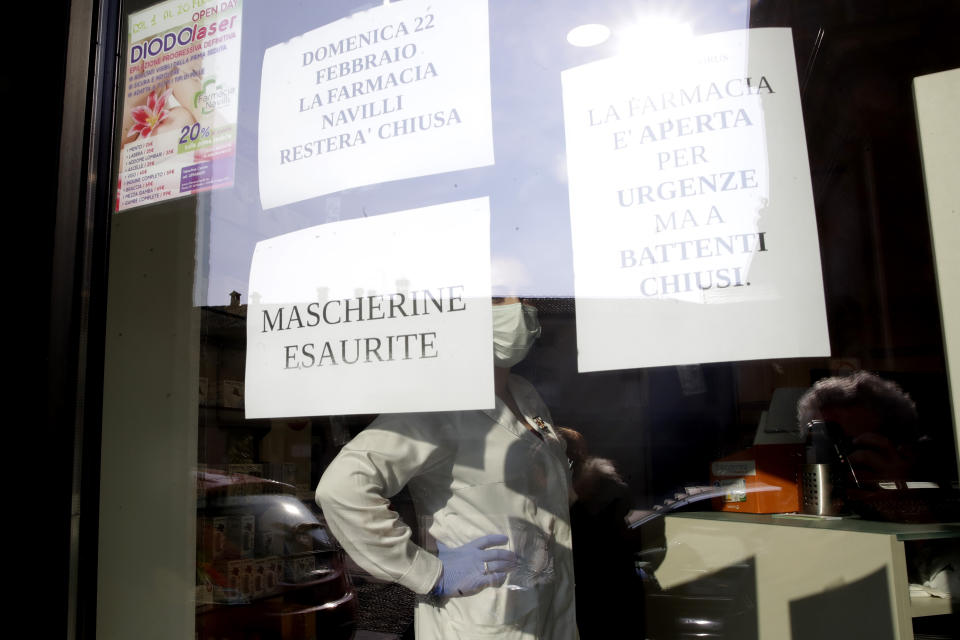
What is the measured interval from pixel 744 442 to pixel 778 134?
0.91 m

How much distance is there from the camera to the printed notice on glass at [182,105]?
970 millimetres

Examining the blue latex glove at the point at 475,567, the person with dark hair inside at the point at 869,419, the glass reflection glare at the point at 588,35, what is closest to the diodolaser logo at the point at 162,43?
the glass reflection glare at the point at 588,35

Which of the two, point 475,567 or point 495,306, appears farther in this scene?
point 475,567

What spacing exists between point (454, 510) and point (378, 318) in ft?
1.19

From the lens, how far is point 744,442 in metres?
1.41

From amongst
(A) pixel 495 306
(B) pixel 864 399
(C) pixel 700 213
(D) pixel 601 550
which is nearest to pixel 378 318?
(A) pixel 495 306

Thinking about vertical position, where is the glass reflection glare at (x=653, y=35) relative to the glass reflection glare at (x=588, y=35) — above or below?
below

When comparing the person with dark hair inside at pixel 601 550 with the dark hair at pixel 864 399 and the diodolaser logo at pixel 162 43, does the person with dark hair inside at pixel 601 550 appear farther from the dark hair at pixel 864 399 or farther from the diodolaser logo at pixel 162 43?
the diodolaser logo at pixel 162 43

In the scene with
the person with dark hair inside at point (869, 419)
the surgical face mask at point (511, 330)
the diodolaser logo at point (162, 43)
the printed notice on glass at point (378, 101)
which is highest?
the diodolaser logo at point (162, 43)

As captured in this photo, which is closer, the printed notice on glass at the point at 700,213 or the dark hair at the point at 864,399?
the printed notice on glass at the point at 700,213

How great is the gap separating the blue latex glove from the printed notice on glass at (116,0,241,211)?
691mm

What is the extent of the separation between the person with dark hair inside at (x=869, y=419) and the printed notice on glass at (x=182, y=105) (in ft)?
3.66

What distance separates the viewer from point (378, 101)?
87cm

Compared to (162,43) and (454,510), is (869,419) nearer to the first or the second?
(454,510)
